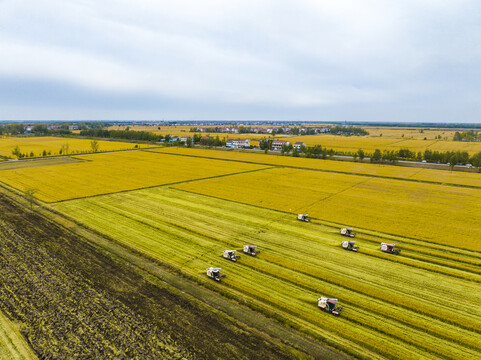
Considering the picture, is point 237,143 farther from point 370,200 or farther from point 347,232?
point 347,232

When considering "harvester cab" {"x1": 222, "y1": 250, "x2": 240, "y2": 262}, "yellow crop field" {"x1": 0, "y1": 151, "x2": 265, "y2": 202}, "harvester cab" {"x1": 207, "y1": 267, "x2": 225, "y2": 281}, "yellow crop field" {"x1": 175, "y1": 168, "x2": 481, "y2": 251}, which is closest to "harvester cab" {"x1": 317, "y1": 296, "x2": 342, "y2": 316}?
"harvester cab" {"x1": 207, "y1": 267, "x2": 225, "y2": 281}

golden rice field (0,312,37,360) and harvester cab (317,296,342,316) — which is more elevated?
harvester cab (317,296,342,316)

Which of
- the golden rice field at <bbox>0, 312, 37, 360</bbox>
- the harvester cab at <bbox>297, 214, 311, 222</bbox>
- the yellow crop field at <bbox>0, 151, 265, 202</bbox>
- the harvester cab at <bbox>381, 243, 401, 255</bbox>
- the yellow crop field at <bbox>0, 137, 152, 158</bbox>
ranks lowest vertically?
the golden rice field at <bbox>0, 312, 37, 360</bbox>

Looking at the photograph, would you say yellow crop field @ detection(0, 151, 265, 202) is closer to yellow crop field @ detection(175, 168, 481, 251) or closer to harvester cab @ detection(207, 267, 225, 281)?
yellow crop field @ detection(175, 168, 481, 251)

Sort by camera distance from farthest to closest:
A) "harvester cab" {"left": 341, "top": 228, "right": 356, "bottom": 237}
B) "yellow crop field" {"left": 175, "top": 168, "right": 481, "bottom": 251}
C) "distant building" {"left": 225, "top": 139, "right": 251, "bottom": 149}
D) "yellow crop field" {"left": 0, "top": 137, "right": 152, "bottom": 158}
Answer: "distant building" {"left": 225, "top": 139, "right": 251, "bottom": 149}, "yellow crop field" {"left": 0, "top": 137, "right": 152, "bottom": 158}, "yellow crop field" {"left": 175, "top": 168, "right": 481, "bottom": 251}, "harvester cab" {"left": 341, "top": 228, "right": 356, "bottom": 237}

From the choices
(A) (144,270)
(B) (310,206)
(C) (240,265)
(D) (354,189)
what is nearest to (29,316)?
(A) (144,270)

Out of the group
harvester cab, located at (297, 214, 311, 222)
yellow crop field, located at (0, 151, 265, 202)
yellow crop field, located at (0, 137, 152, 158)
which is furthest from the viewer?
yellow crop field, located at (0, 137, 152, 158)

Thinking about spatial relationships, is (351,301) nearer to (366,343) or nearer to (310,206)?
(366,343)

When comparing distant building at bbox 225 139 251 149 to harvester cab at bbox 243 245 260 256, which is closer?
harvester cab at bbox 243 245 260 256
